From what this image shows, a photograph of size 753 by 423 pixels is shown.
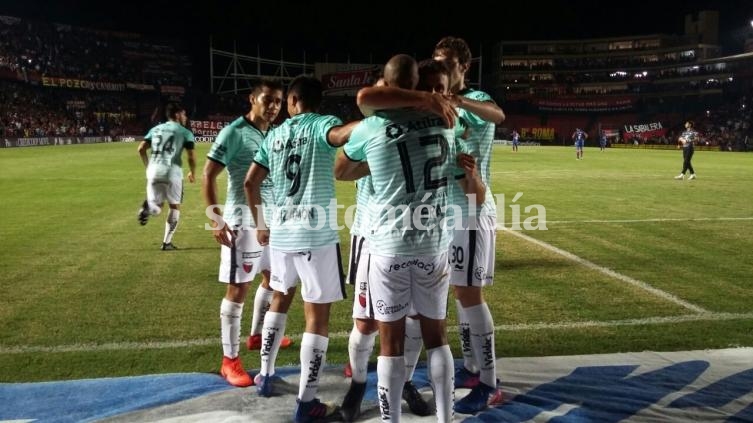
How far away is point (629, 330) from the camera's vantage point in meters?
5.91

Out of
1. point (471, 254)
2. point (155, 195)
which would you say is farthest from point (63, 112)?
point (471, 254)

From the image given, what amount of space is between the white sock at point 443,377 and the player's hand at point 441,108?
4.20 ft

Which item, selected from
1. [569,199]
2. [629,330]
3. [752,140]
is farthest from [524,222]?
[752,140]

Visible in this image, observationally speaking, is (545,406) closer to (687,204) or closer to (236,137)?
(236,137)

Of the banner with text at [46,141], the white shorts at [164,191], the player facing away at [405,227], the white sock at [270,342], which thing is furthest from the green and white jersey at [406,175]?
the banner with text at [46,141]

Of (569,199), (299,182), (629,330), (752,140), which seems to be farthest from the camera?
(752,140)

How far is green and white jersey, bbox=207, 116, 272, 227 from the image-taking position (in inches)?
185

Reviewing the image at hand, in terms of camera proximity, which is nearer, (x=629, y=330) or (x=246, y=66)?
(x=629, y=330)

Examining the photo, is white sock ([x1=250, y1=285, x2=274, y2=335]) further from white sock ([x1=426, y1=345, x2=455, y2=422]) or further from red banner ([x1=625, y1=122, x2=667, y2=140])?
red banner ([x1=625, y1=122, x2=667, y2=140])

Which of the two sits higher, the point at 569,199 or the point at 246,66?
the point at 246,66

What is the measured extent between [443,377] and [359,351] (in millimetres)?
795

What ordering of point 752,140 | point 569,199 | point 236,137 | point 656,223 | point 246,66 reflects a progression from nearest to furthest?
point 236,137
point 656,223
point 569,199
point 752,140
point 246,66

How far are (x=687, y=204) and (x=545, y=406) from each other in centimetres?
1274

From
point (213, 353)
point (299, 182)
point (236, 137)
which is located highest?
point (236, 137)
